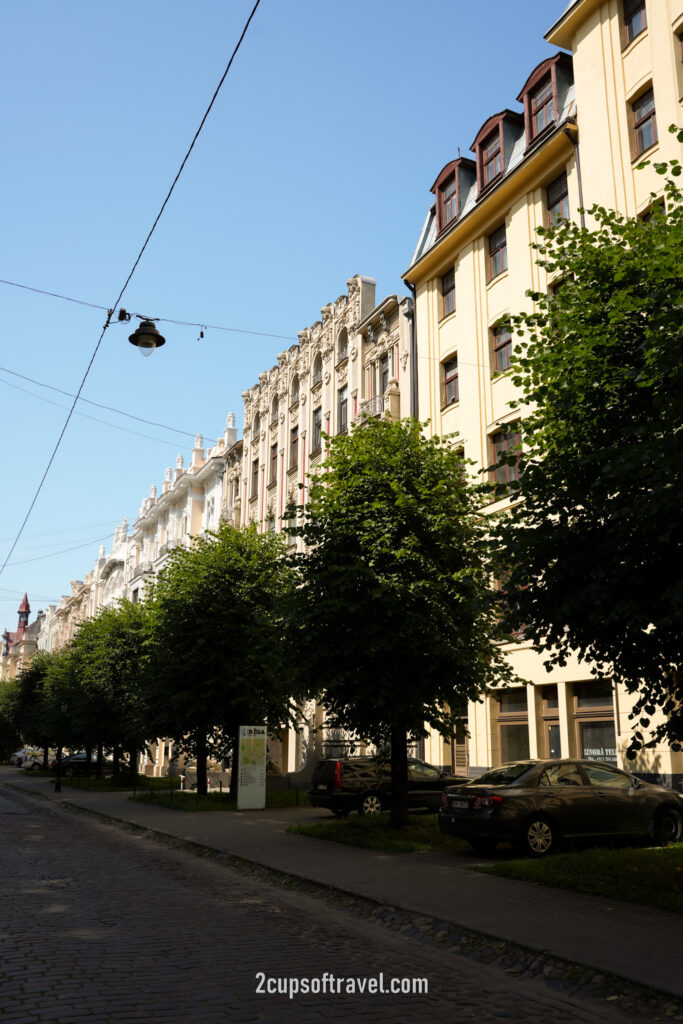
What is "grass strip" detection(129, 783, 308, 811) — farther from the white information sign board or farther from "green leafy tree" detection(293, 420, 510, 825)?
"green leafy tree" detection(293, 420, 510, 825)

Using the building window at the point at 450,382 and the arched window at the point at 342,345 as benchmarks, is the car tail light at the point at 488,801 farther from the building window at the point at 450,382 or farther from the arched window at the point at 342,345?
the arched window at the point at 342,345

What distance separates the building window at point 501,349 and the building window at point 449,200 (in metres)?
5.24

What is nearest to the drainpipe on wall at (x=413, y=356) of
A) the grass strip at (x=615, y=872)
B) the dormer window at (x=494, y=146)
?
the dormer window at (x=494, y=146)

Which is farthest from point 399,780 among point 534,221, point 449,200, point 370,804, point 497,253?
point 449,200

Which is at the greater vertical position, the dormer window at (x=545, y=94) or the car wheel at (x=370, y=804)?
the dormer window at (x=545, y=94)

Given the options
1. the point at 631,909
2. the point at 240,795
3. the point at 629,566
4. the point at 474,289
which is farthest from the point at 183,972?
the point at 474,289

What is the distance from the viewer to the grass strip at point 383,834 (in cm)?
1495

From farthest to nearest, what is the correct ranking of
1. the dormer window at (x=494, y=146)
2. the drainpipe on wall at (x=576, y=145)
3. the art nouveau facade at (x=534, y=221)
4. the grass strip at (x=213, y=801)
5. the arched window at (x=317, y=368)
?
the arched window at (x=317, y=368) → the dormer window at (x=494, y=146) → the grass strip at (x=213, y=801) → the drainpipe on wall at (x=576, y=145) → the art nouveau facade at (x=534, y=221)

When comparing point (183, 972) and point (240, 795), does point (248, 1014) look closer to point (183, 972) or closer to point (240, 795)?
point (183, 972)

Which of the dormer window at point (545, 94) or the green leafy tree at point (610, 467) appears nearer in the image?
the green leafy tree at point (610, 467)

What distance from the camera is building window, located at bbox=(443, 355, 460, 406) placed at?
2777 cm

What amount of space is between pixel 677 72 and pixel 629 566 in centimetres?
1446

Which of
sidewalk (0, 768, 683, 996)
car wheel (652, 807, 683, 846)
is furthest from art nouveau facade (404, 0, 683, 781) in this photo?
sidewalk (0, 768, 683, 996)

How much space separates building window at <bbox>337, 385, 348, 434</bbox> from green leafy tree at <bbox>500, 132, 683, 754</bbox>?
2256 centimetres
